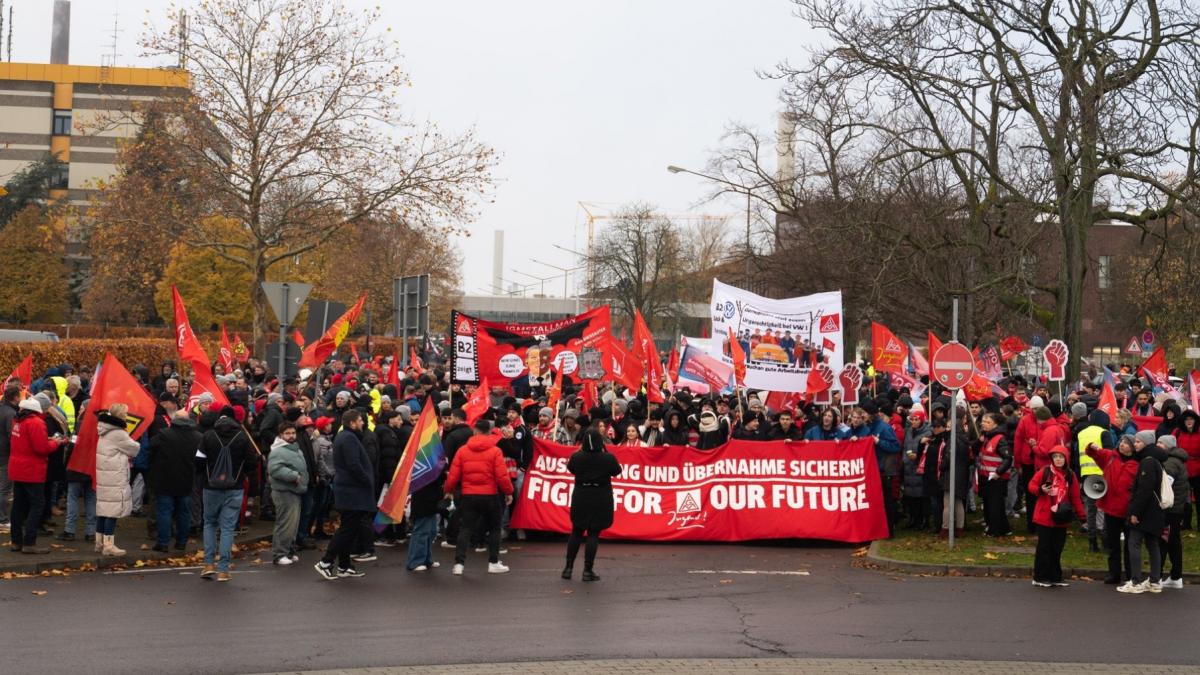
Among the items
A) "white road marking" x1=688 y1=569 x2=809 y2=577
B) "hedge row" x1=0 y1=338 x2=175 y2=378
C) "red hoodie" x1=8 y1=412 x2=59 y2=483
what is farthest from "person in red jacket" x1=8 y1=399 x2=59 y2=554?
"hedge row" x1=0 y1=338 x2=175 y2=378

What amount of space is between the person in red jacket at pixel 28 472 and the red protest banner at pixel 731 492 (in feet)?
18.1

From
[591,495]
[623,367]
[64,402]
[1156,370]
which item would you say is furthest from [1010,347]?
[64,402]

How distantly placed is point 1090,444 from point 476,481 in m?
6.37

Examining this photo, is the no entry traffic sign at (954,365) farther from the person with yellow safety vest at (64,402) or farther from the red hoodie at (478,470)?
the person with yellow safety vest at (64,402)

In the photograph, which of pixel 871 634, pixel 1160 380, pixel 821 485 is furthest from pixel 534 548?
pixel 1160 380

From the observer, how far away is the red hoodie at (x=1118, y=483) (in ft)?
45.0

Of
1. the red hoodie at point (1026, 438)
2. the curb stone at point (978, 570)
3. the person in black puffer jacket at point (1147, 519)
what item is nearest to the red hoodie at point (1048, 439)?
the red hoodie at point (1026, 438)

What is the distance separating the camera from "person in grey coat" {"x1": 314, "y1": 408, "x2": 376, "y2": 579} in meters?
13.5

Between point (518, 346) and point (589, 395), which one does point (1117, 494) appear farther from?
point (518, 346)

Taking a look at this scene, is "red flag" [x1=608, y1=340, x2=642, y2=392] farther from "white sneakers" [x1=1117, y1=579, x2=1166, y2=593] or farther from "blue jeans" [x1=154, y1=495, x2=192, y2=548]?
"white sneakers" [x1=1117, y1=579, x2=1166, y2=593]

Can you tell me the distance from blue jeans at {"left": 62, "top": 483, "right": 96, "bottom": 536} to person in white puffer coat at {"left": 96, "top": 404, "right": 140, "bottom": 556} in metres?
1.39

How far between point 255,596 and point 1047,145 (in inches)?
783

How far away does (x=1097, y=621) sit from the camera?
1162 centimetres

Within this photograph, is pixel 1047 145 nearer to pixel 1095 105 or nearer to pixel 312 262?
pixel 1095 105
